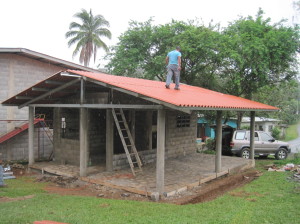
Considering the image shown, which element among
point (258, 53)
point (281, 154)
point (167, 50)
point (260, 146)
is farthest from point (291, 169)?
point (167, 50)

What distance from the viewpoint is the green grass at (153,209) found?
18.7 ft

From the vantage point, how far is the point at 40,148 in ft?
46.6

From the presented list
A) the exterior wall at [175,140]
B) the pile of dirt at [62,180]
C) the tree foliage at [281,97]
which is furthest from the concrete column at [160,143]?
the tree foliage at [281,97]

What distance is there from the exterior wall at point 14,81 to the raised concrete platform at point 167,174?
2514 millimetres

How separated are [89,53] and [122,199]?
2914cm

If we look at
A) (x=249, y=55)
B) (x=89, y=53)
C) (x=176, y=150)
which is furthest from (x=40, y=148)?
(x=89, y=53)

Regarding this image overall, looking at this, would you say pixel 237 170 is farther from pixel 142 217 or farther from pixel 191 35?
pixel 191 35

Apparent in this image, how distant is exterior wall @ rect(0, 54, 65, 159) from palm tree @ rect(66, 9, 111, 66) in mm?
21187

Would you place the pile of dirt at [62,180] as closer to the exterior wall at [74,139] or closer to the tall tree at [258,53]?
the exterior wall at [74,139]

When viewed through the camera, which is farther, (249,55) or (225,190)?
(249,55)

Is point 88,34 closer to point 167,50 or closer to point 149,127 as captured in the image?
point 167,50

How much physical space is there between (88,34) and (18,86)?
23226mm

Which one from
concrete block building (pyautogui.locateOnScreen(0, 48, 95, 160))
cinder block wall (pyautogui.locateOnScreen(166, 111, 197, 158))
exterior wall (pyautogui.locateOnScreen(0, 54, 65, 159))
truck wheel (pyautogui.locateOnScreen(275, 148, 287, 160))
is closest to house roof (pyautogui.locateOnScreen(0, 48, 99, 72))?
concrete block building (pyautogui.locateOnScreen(0, 48, 95, 160))

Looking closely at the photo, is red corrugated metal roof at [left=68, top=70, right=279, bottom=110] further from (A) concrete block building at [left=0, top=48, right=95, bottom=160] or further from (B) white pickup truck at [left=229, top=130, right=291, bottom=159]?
(A) concrete block building at [left=0, top=48, right=95, bottom=160]
